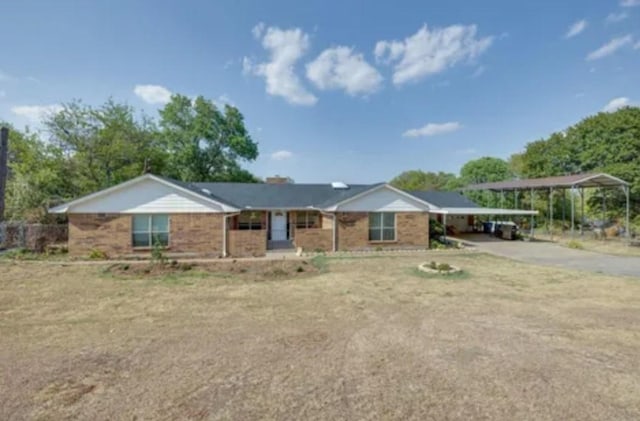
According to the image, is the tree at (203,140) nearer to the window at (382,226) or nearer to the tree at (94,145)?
the tree at (94,145)

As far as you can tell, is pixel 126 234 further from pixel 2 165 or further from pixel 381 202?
pixel 381 202

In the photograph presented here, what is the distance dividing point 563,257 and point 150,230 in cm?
2015

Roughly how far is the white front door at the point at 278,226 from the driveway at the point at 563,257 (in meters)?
12.3

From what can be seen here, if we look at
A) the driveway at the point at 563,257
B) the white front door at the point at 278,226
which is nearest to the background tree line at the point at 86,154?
the white front door at the point at 278,226

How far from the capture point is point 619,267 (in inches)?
539

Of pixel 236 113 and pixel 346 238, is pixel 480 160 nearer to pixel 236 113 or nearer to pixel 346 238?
pixel 236 113

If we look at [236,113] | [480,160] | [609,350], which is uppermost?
[236,113]

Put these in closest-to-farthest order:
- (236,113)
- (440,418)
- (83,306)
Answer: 1. (440,418)
2. (83,306)
3. (236,113)

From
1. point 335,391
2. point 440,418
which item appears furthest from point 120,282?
point 440,418

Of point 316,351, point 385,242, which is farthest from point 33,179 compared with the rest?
point 316,351

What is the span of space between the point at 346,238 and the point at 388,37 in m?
12.6

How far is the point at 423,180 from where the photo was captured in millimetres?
60250

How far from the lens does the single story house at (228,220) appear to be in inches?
599

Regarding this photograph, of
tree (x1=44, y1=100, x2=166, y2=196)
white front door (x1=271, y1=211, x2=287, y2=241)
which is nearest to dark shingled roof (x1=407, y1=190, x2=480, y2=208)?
white front door (x1=271, y1=211, x2=287, y2=241)
